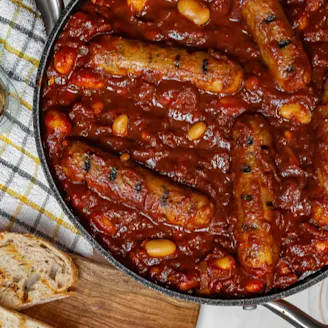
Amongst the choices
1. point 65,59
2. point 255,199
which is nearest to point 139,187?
point 255,199

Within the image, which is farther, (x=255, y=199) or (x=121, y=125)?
(x=121, y=125)

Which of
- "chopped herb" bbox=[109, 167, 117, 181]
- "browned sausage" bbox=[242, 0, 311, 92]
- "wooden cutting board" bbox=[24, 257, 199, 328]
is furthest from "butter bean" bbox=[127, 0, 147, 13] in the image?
"wooden cutting board" bbox=[24, 257, 199, 328]

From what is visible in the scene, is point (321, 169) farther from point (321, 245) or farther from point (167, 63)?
point (167, 63)

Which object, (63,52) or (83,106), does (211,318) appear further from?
(63,52)

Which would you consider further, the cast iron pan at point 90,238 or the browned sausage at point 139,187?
the cast iron pan at point 90,238

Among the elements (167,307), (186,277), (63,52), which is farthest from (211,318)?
(63,52)

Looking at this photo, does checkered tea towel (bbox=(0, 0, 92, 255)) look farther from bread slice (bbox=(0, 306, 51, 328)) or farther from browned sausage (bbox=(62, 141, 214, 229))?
browned sausage (bbox=(62, 141, 214, 229))

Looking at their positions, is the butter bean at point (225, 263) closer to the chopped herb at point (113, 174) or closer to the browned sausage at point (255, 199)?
the browned sausage at point (255, 199)

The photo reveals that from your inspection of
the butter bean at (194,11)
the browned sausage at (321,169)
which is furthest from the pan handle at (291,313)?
the butter bean at (194,11)
